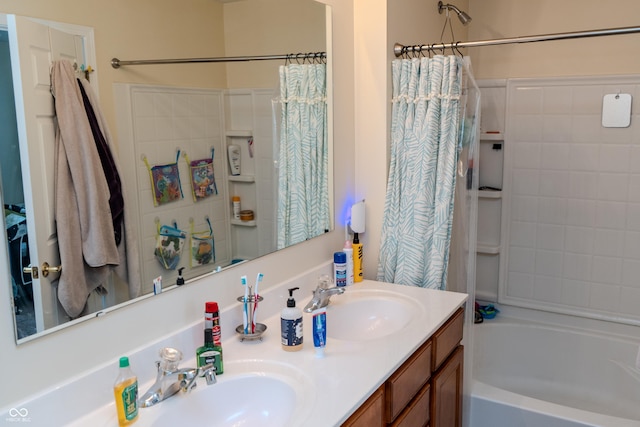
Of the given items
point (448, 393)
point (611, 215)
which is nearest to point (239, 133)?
point (448, 393)

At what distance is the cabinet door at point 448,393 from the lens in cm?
196

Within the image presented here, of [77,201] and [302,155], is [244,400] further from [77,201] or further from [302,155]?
[302,155]

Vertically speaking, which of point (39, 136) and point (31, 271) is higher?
point (39, 136)

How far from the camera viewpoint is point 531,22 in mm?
2957

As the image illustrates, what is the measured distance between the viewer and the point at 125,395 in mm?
1213

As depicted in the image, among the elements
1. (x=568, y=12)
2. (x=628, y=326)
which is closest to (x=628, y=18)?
(x=568, y=12)

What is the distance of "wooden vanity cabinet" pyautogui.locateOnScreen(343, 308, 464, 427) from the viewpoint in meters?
1.53

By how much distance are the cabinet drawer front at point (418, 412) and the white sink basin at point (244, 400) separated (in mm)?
403

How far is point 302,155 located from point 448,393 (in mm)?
1056

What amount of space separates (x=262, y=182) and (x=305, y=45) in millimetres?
574

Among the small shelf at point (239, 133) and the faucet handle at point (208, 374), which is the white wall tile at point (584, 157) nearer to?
the small shelf at point (239, 133)

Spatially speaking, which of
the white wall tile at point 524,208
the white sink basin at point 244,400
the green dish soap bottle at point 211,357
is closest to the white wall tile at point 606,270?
the white wall tile at point 524,208

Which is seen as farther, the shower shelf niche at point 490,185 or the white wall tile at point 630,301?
the shower shelf niche at point 490,185

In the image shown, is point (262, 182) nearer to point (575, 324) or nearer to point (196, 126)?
point (196, 126)
